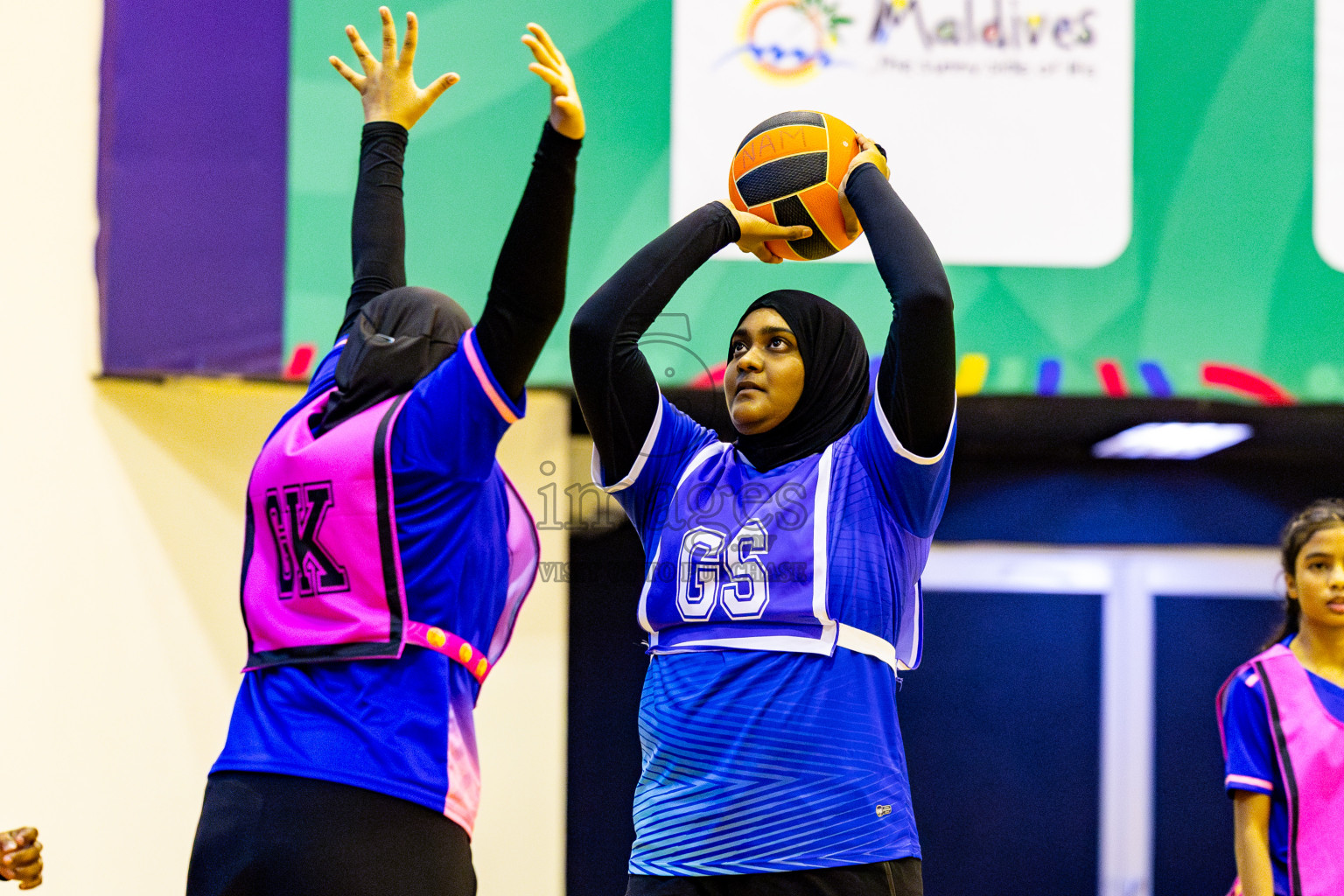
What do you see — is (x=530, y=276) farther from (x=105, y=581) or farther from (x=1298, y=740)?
(x=105, y=581)

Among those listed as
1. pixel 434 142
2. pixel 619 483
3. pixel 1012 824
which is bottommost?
pixel 1012 824

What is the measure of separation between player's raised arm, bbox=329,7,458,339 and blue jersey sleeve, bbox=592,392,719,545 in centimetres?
57

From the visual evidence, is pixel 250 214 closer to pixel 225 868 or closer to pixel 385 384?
pixel 385 384

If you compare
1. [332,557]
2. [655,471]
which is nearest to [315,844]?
[332,557]

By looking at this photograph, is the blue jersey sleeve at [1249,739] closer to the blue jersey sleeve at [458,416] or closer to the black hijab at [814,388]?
the black hijab at [814,388]

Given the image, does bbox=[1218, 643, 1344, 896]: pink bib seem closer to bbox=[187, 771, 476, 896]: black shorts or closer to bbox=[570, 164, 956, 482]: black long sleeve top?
bbox=[570, 164, 956, 482]: black long sleeve top

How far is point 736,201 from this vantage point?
2.80 m

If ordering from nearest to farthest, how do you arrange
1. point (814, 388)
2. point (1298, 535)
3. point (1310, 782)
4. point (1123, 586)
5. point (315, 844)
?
point (315, 844) → point (814, 388) → point (1310, 782) → point (1298, 535) → point (1123, 586)

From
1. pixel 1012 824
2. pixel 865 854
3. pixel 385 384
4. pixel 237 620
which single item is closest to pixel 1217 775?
pixel 1012 824

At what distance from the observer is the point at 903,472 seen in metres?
2.31

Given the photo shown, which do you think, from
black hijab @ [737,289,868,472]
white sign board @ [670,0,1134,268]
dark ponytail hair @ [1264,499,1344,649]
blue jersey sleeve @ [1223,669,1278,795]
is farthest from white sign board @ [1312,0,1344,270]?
black hijab @ [737,289,868,472]

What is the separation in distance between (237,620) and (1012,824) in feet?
9.60

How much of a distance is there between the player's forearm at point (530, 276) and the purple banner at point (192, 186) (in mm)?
2461

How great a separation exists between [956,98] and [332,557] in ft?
10.5
